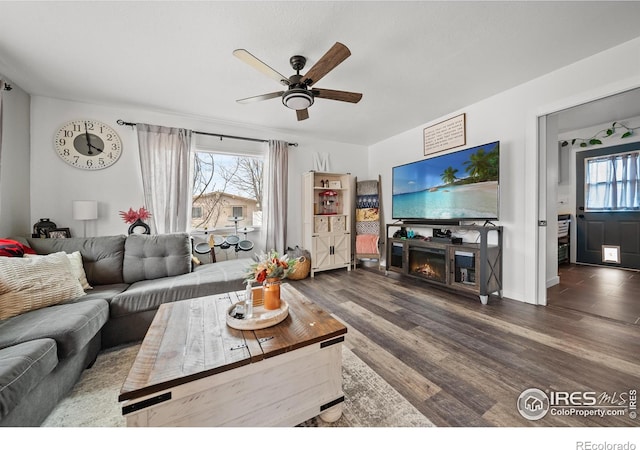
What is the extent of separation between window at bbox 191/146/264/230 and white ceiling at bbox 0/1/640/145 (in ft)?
3.23

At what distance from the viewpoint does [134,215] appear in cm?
299

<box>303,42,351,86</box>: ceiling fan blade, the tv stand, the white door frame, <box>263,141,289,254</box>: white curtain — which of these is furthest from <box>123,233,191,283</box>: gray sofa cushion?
the white door frame

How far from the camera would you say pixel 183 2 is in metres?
1.58

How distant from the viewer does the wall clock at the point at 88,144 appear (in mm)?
2867

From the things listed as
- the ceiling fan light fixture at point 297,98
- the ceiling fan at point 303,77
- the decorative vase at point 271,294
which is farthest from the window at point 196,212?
the decorative vase at point 271,294

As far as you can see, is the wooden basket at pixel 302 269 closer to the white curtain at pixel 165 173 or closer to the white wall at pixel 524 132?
the white curtain at pixel 165 173

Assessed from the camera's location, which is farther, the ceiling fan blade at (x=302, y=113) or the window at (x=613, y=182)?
the window at (x=613, y=182)

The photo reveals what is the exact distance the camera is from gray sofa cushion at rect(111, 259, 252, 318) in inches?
74.3

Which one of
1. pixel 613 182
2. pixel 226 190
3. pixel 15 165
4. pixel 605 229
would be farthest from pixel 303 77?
pixel 605 229

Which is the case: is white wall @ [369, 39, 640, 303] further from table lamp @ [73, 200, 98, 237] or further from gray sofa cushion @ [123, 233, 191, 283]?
table lamp @ [73, 200, 98, 237]

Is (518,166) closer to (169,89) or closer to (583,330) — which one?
(583,330)

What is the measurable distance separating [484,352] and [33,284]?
126 inches

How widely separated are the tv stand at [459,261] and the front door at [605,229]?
297cm

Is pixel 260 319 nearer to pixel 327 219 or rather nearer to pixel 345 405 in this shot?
pixel 345 405
